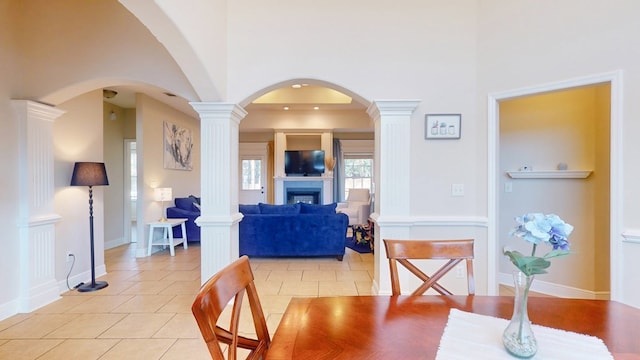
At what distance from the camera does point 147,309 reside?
113 inches

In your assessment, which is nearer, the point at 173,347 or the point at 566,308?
the point at 566,308

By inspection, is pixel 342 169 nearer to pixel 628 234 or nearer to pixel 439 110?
pixel 439 110

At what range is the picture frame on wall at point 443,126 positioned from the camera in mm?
2879

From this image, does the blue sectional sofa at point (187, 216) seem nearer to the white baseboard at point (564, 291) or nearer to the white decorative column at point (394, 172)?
the white decorative column at point (394, 172)

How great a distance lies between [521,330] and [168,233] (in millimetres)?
5252

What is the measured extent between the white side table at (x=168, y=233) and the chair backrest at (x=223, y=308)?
429cm

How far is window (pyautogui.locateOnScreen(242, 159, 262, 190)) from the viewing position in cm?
845

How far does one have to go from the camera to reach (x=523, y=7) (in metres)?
2.61

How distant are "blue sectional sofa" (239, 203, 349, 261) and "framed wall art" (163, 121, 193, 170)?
2343mm

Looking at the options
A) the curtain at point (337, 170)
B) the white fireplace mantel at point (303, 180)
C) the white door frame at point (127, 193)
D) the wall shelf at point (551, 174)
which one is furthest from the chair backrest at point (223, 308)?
the curtain at point (337, 170)

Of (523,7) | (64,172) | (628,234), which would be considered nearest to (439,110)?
(523,7)

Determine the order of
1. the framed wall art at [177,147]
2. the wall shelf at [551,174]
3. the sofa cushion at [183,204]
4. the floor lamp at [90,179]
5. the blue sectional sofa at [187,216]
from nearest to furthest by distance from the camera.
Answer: the wall shelf at [551,174] → the floor lamp at [90,179] → the blue sectional sofa at [187,216] → the framed wall art at [177,147] → the sofa cushion at [183,204]

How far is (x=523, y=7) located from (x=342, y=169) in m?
6.15

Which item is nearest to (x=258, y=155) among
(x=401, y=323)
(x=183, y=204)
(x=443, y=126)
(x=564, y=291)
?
(x=183, y=204)
